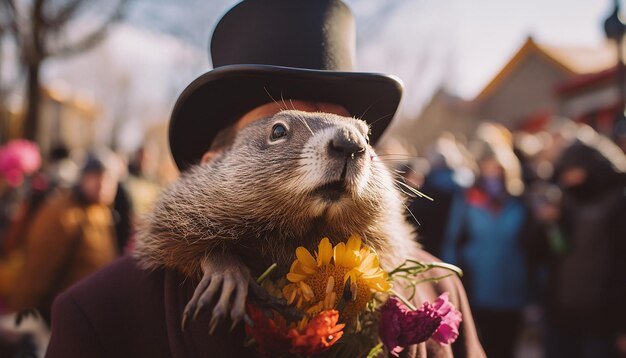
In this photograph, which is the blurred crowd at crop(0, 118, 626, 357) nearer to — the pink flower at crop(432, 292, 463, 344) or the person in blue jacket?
the person in blue jacket

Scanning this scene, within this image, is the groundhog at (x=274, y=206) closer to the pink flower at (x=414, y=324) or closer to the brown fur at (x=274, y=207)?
the brown fur at (x=274, y=207)

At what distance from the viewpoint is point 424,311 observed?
1278 millimetres

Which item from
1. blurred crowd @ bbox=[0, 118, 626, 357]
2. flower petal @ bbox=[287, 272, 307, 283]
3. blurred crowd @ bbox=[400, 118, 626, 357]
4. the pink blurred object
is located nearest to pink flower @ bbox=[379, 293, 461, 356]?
flower petal @ bbox=[287, 272, 307, 283]

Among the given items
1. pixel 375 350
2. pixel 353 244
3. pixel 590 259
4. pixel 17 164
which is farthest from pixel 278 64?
pixel 17 164

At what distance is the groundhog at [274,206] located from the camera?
1257 millimetres

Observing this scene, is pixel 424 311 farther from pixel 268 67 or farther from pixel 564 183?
pixel 564 183

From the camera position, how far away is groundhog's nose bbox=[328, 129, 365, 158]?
1.24m

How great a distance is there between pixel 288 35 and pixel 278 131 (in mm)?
399

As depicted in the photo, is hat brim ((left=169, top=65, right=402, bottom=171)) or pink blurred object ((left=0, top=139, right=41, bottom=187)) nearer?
hat brim ((left=169, top=65, right=402, bottom=171))

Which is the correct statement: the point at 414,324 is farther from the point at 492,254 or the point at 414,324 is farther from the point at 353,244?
the point at 492,254

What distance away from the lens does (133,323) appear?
1374mm

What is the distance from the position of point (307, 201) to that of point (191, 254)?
36 cm

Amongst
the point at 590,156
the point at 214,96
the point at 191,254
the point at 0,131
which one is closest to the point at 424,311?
the point at 191,254

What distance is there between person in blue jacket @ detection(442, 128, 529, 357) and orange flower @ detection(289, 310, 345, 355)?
3098mm
